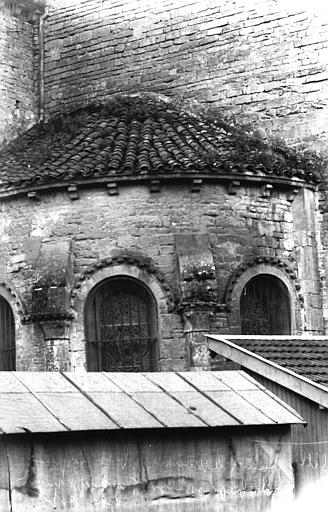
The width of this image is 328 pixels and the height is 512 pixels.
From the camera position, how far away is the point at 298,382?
12.8 metres

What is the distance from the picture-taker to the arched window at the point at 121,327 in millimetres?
19469

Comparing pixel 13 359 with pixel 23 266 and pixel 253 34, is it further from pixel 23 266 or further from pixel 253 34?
pixel 253 34

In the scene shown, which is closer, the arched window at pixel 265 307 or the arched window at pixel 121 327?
the arched window at pixel 121 327

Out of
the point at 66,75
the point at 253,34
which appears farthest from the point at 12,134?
the point at 253,34

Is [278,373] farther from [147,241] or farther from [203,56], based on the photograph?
[203,56]

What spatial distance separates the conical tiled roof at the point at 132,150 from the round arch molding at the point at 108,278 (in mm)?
1480

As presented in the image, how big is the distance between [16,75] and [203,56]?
13.5 ft

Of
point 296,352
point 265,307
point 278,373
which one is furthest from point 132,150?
point 278,373

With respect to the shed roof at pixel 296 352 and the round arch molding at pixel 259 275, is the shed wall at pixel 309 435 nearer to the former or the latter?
the shed roof at pixel 296 352

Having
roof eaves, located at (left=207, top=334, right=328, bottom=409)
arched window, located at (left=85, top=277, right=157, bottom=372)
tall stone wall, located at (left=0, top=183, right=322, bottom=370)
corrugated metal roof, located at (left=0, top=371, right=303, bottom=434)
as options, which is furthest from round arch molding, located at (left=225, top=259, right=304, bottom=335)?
corrugated metal roof, located at (left=0, top=371, right=303, bottom=434)

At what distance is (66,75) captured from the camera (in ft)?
79.3

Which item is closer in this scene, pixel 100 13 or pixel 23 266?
pixel 23 266

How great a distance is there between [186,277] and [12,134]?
20.7 ft

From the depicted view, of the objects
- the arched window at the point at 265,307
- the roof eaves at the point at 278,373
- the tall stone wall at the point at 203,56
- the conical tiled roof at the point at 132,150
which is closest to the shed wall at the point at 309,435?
the roof eaves at the point at 278,373
